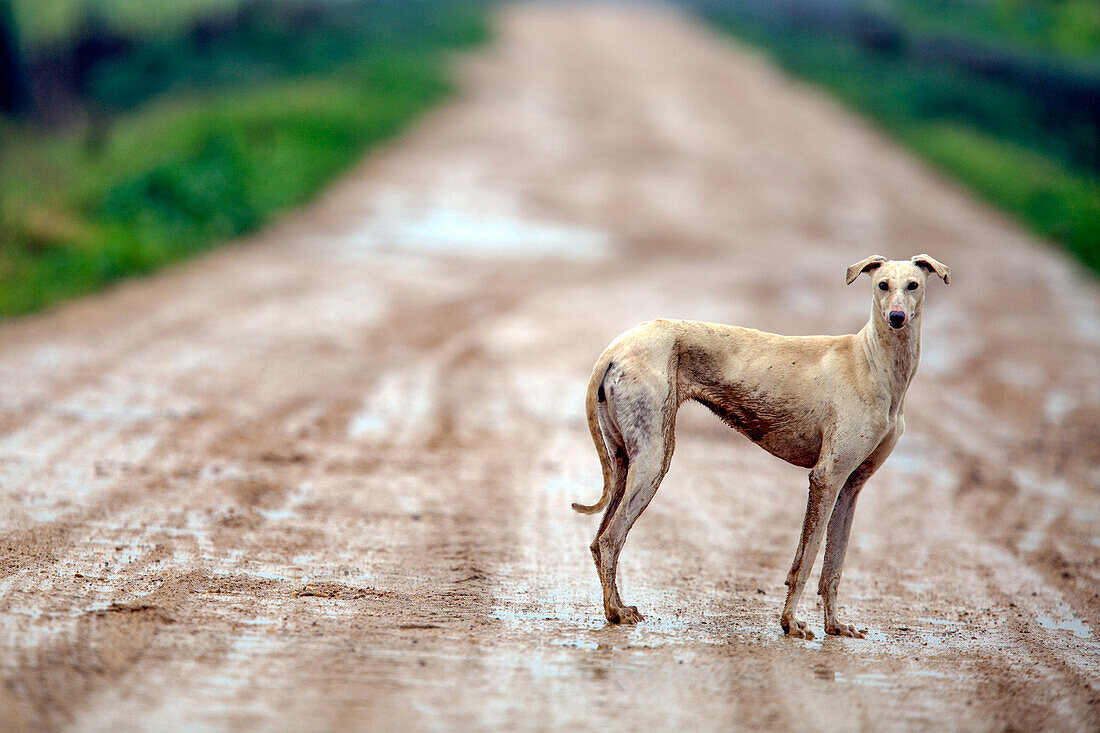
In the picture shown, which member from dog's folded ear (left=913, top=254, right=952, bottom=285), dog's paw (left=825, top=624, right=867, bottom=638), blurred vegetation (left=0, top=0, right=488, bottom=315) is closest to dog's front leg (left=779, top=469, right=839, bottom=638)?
dog's paw (left=825, top=624, right=867, bottom=638)

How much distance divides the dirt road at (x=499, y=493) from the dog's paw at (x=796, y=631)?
0.09m

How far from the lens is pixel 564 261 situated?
44.9ft

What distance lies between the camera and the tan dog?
492cm

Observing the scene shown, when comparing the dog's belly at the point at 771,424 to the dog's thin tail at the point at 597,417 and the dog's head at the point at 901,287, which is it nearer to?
the dog's thin tail at the point at 597,417

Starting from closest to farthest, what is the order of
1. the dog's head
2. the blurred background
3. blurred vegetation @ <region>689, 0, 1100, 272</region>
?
the dog's head → the blurred background → blurred vegetation @ <region>689, 0, 1100, 272</region>

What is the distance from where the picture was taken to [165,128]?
52.9 feet

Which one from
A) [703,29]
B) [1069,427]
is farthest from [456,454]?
[703,29]

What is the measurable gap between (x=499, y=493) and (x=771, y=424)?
7.67ft

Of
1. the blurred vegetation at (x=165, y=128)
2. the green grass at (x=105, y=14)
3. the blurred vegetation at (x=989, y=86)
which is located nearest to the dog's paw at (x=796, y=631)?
the blurred vegetation at (x=165, y=128)

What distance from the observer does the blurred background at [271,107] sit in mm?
13227

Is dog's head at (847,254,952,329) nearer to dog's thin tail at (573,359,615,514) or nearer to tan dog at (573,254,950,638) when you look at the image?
tan dog at (573,254,950,638)

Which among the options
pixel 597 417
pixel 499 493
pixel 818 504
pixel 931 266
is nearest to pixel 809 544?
pixel 818 504

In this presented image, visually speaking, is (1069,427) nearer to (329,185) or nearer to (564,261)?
(564,261)

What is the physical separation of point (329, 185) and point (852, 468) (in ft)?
43.1
